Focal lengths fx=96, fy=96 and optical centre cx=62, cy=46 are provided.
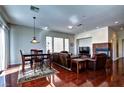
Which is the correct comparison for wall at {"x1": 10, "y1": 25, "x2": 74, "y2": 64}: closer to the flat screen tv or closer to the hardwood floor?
the hardwood floor

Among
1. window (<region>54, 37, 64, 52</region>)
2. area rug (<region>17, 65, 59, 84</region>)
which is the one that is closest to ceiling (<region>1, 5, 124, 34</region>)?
area rug (<region>17, 65, 59, 84</region>)

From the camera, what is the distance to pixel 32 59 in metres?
4.48

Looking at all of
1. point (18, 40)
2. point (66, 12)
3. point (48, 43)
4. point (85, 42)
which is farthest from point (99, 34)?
point (18, 40)

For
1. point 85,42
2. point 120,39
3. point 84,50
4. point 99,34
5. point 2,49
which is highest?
point 99,34

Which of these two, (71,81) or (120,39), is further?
(120,39)

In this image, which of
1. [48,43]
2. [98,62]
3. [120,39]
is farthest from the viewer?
[120,39]

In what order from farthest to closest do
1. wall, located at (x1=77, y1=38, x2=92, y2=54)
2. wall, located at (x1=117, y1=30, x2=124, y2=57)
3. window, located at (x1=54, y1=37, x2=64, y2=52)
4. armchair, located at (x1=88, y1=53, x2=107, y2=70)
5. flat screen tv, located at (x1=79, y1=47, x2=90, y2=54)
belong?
wall, located at (x1=117, y1=30, x2=124, y2=57) < wall, located at (x1=77, y1=38, x2=92, y2=54) < flat screen tv, located at (x1=79, y1=47, x2=90, y2=54) < window, located at (x1=54, y1=37, x2=64, y2=52) < armchair, located at (x1=88, y1=53, x2=107, y2=70)

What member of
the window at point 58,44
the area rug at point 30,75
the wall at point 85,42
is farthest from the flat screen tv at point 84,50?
the area rug at point 30,75

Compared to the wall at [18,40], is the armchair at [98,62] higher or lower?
lower

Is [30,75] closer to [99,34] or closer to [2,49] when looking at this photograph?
[2,49]

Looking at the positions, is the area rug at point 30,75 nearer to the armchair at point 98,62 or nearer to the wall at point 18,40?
the armchair at point 98,62
